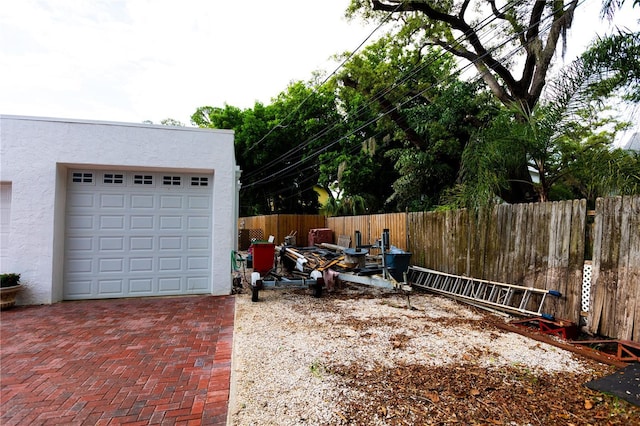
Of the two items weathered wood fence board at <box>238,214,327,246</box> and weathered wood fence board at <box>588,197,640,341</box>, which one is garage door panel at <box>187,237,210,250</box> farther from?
weathered wood fence board at <box>238,214,327,246</box>

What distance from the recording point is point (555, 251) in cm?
484

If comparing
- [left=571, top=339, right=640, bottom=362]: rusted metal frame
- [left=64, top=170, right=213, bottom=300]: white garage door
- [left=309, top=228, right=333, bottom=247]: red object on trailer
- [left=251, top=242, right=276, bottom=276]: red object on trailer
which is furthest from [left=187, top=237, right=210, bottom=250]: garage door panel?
[left=309, top=228, right=333, bottom=247]: red object on trailer

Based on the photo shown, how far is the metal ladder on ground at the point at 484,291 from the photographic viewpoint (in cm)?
507

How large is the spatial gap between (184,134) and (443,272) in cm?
630

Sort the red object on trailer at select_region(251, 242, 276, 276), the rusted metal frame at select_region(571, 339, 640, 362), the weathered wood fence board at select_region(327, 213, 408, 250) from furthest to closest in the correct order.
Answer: the weathered wood fence board at select_region(327, 213, 408, 250) → the red object on trailer at select_region(251, 242, 276, 276) → the rusted metal frame at select_region(571, 339, 640, 362)

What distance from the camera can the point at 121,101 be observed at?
10758 millimetres

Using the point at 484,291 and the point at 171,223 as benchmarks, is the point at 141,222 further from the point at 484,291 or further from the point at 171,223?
the point at 484,291

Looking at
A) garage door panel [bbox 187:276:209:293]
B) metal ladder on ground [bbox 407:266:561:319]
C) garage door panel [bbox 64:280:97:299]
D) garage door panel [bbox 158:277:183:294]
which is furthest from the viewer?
garage door panel [bbox 187:276:209:293]

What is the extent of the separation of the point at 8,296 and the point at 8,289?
16 cm

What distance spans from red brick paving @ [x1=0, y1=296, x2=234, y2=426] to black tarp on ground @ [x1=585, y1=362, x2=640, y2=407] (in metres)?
3.38

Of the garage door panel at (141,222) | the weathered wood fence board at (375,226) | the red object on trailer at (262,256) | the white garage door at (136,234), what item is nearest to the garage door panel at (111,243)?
the white garage door at (136,234)

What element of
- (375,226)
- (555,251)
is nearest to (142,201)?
(375,226)

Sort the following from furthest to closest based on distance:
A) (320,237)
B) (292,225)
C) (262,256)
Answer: (292,225) < (320,237) < (262,256)

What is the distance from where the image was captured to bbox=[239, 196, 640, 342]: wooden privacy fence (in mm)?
3938
